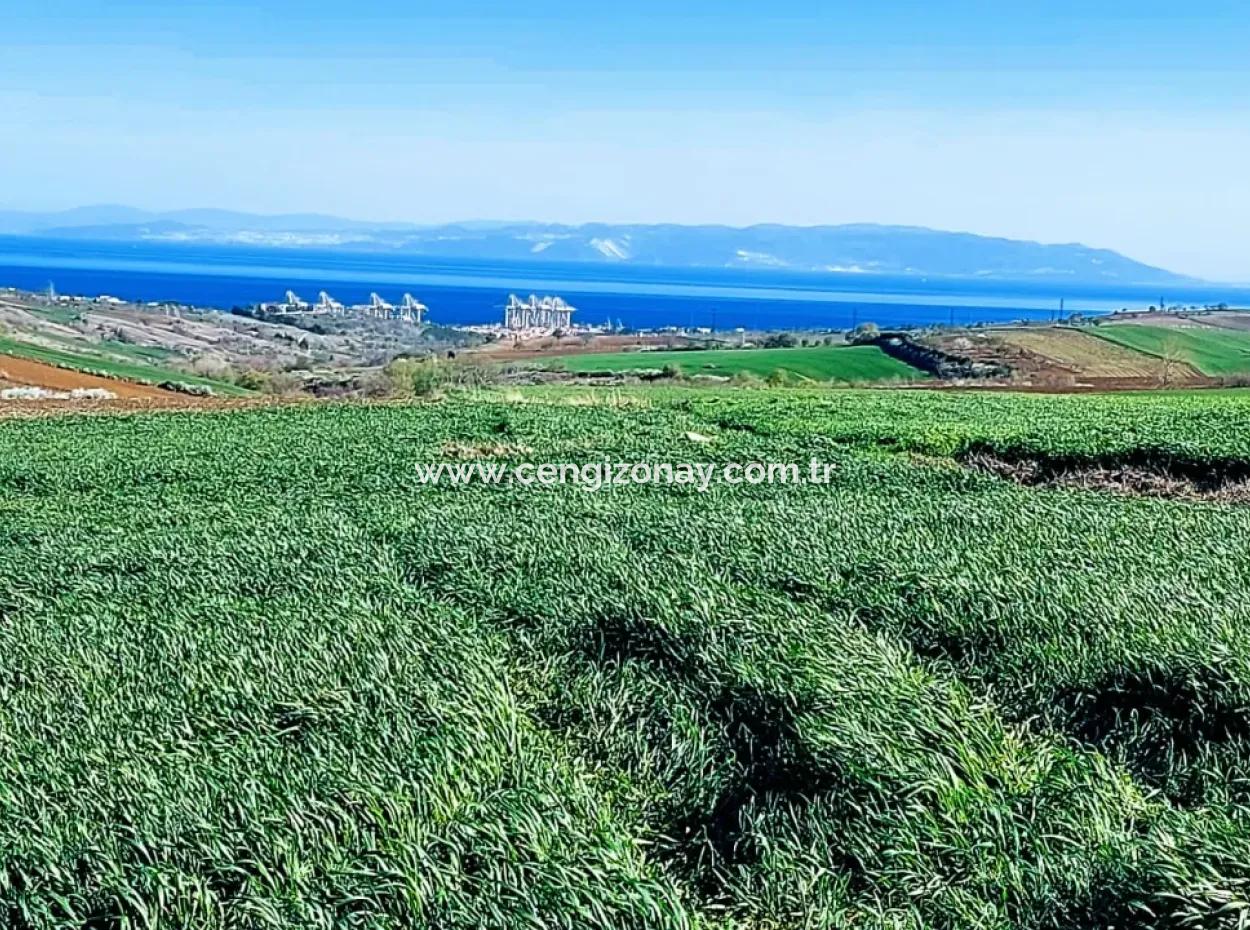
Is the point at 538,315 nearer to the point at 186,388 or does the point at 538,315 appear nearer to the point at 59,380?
the point at 186,388

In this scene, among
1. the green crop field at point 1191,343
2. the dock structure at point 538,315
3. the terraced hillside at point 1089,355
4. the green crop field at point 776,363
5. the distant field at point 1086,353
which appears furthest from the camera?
the dock structure at point 538,315

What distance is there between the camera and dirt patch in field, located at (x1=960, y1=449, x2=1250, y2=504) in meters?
15.1

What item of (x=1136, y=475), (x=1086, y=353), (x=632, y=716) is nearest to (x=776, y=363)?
(x=1086, y=353)

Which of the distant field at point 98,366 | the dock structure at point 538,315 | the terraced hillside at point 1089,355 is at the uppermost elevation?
the terraced hillside at point 1089,355

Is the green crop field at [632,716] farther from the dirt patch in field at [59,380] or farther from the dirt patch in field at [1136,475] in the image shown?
the dirt patch in field at [59,380]

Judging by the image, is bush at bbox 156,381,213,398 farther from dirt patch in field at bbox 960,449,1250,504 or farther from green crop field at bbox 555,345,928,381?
dirt patch in field at bbox 960,449,1250,504

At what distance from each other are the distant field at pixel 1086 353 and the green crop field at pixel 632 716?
46.3 metres

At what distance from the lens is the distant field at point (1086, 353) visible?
54.5 meters

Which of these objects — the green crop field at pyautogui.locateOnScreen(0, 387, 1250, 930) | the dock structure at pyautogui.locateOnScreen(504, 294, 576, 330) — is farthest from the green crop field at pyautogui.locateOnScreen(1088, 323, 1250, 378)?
the dock structure at pyautogui.locateOnScreen(504, 294, 576, 330)

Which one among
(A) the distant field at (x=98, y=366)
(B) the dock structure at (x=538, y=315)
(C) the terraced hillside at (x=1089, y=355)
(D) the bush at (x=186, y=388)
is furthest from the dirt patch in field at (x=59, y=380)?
(B) the dock structure at (x=538, y=315)

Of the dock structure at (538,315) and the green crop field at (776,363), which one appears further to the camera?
the dock structure at (538,315)

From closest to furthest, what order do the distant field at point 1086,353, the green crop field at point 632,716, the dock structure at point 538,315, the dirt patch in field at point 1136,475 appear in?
the green crop field at point 632,716
the dirt patch in field at point 1136,475
the distant field at point 1086,353
the dock structure at point 538,315

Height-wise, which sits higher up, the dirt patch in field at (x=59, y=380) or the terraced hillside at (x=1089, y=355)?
the terraced hillside at (x=1089, y=355)

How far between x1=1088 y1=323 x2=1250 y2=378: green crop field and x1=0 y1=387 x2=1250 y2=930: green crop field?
2130 inches
